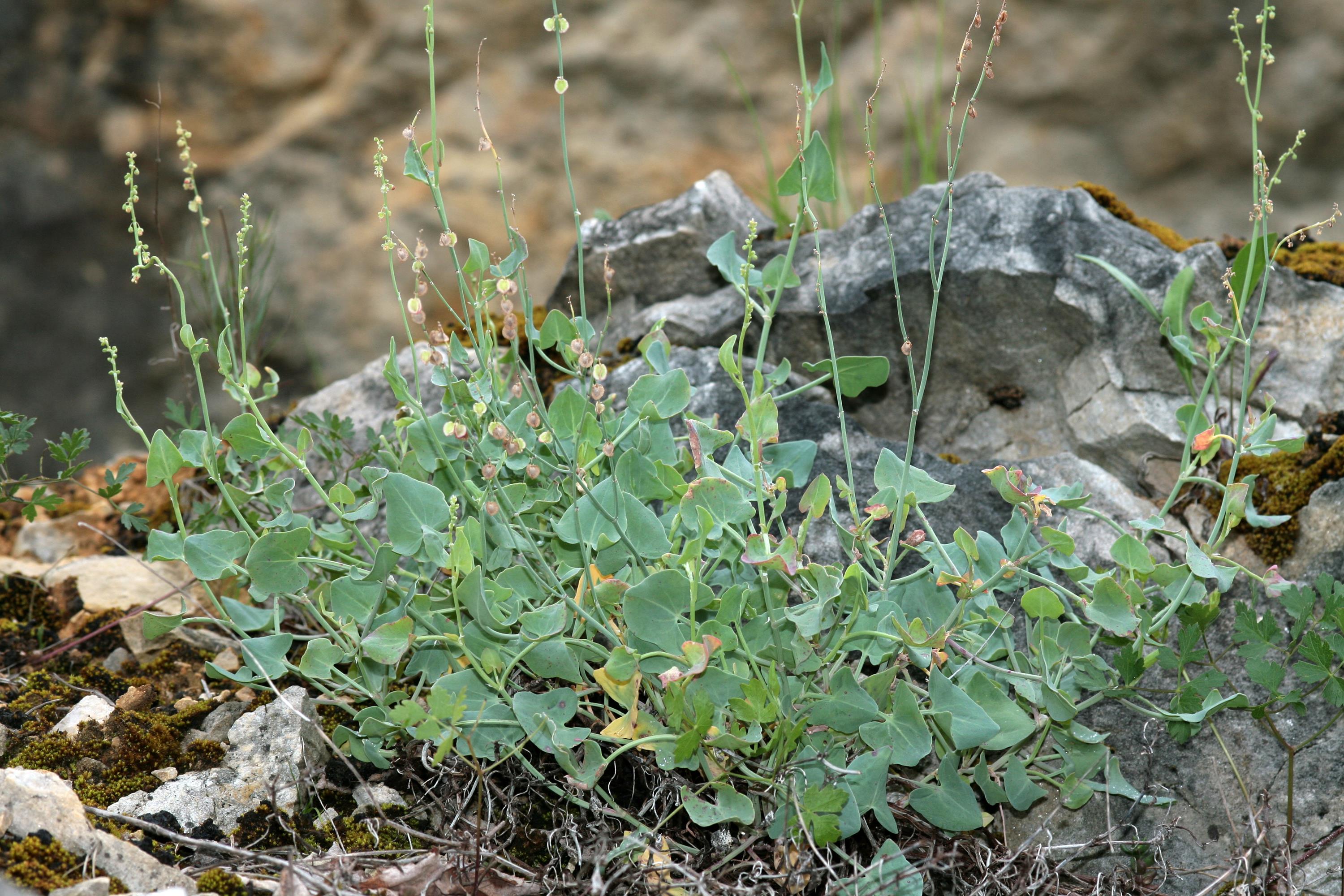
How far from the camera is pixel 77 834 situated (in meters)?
1.13

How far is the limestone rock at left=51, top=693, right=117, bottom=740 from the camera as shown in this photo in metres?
1.41

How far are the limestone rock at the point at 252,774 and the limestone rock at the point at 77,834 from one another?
112 mm

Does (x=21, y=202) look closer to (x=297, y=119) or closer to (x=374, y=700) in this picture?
(x=297, y=119)

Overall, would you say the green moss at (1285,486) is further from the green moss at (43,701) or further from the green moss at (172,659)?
the green moss at (43,701)

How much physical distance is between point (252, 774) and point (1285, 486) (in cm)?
158

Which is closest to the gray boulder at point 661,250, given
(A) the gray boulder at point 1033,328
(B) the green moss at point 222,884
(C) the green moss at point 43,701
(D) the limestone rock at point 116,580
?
(A) the gray boulder at point 1033,328

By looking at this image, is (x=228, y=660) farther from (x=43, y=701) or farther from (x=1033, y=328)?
(x=1033, y=328)

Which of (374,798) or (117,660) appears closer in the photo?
(374,798)

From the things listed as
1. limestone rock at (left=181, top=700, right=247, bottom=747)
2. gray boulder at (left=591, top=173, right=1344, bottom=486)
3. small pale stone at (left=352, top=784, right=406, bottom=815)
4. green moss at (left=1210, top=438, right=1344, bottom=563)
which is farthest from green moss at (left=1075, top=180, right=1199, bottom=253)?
limestone rock at (left=181, top=700, right=247, bottom=747)

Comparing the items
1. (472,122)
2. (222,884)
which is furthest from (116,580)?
(472,122)

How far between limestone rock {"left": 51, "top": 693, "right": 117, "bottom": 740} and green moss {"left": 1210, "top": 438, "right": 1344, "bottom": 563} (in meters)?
1.72

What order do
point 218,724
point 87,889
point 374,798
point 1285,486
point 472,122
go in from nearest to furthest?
point 87,889, point 374,798, point 218,724, point 1285,486, point 472,122

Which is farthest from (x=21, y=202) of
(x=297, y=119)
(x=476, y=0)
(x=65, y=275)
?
(x=476, y=0)

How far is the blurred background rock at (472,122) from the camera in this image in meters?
3.02
